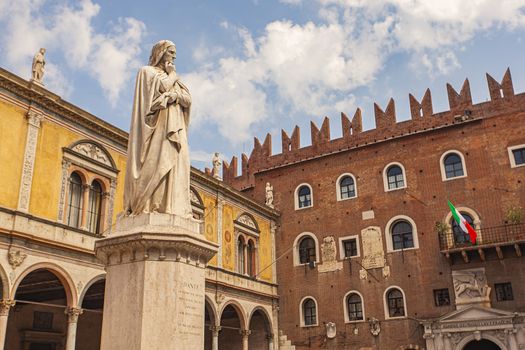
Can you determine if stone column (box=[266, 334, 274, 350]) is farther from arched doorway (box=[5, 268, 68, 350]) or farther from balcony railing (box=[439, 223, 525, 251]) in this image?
arched doorway (box=[5, 268, 68, 350])

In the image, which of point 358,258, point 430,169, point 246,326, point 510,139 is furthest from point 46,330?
point 510,139

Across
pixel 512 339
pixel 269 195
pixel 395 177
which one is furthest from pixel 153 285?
pixel 269 195

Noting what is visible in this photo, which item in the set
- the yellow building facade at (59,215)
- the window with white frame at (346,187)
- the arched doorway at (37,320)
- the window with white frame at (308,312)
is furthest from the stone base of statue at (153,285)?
the window with white frame at (346,187)

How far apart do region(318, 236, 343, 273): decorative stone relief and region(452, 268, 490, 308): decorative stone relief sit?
480 cm

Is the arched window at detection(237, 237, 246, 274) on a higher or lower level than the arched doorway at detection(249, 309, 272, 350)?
higher

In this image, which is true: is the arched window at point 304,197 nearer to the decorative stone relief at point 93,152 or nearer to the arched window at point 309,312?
the arched window at point 309,312

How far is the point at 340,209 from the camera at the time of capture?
23172 millimetres

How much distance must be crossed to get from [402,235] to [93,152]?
12.6 meters

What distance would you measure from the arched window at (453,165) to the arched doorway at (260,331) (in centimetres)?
952

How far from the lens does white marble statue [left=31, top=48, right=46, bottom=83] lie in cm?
1423

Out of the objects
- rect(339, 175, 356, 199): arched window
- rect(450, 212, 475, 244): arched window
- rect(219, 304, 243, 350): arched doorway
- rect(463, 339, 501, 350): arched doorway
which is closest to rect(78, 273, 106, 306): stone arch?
rect(219, 304, 243, 350): arched doorway

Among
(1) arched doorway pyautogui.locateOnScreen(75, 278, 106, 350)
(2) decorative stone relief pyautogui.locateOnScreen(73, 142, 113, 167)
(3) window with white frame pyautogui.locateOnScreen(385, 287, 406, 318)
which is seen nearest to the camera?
(2) decorative stone relief pyautogui.locateOnScreen(73, 142, 113, 167)

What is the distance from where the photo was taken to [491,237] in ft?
63.9

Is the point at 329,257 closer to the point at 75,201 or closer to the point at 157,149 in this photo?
the point at 75,201
